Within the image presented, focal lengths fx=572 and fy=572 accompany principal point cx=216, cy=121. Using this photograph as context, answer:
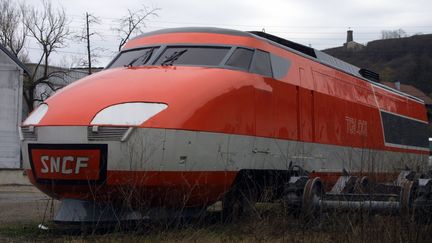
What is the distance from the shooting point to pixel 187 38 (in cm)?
891

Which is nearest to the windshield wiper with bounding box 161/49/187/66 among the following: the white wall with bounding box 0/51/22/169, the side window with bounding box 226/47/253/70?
the side window with bounding box 226/47/253/70

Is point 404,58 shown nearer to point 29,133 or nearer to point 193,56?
point 193,56

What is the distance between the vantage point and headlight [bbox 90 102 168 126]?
691cm

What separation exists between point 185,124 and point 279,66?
106 inches

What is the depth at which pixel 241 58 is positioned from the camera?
859 cm

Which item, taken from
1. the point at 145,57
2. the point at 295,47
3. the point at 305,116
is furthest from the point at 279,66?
the point at 145,57

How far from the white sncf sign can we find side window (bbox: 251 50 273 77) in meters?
3.00

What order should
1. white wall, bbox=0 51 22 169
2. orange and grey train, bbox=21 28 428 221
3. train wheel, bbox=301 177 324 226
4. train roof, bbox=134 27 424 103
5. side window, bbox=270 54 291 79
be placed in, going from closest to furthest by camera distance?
orange and grey train, bbox=21 28 428 221 → train wheel, bbox=301 177 324 226 → train roof, bbox=134 27 424 103 → side window, bbox=270 54 291 79 → white wall, bbox=0 51 22 169

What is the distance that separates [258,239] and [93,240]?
6.21 feet

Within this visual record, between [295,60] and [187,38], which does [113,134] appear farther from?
[295,60]

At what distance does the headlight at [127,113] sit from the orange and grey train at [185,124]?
0.01 meters

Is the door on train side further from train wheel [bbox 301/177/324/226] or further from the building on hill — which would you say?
the building on hill

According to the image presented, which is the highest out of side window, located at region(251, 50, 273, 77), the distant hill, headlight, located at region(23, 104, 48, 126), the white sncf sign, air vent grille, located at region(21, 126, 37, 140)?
the distant hill

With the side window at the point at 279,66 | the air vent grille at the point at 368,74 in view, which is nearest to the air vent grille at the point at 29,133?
the side window at the point at 279,66
